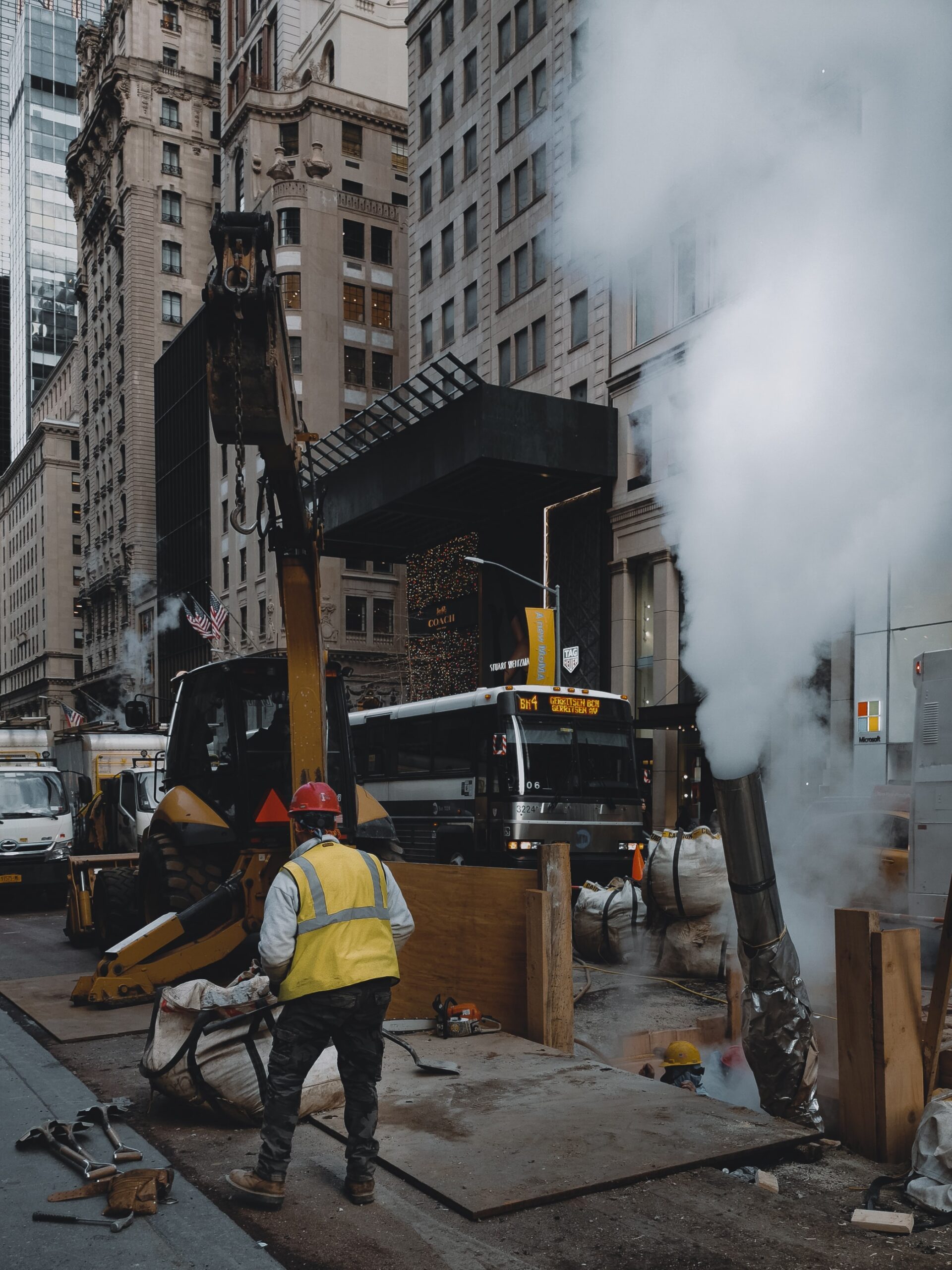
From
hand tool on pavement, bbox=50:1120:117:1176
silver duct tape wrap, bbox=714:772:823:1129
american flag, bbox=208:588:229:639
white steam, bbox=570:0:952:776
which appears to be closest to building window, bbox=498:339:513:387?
american flag, bbox=208:588:229:639

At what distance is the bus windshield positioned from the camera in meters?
15.9

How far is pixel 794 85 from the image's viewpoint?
5207 millimetres

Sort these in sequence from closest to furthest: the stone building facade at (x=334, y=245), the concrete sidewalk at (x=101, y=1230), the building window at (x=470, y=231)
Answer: the concrete sidewalk at (x=101, y=1230)
the building window at (x=470, y=231)
the stone building facade at (x=334, y=245)

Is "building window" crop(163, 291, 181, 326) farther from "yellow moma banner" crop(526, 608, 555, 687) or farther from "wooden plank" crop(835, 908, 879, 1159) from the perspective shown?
"wooden plank" crop(835, 908, 879, 1159)

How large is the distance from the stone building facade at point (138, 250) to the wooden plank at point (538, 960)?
61.9m

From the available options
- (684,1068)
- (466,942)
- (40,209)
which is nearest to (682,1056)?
(684,1068)

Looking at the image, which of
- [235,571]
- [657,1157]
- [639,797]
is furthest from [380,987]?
[235,571]

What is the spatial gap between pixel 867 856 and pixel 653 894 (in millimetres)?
4252

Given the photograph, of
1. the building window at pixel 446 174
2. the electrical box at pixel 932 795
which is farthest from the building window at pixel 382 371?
the electrical box at pixel 932 795

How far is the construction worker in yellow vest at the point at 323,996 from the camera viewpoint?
4.81 meters

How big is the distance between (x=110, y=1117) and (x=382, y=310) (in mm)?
50580

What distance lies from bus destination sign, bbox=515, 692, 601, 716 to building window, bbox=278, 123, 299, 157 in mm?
46619

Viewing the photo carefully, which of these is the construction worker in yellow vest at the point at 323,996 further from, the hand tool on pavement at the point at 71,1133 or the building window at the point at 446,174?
the building window at the point at 446,174

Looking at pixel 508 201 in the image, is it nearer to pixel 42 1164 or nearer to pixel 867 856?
pixel 867 856
